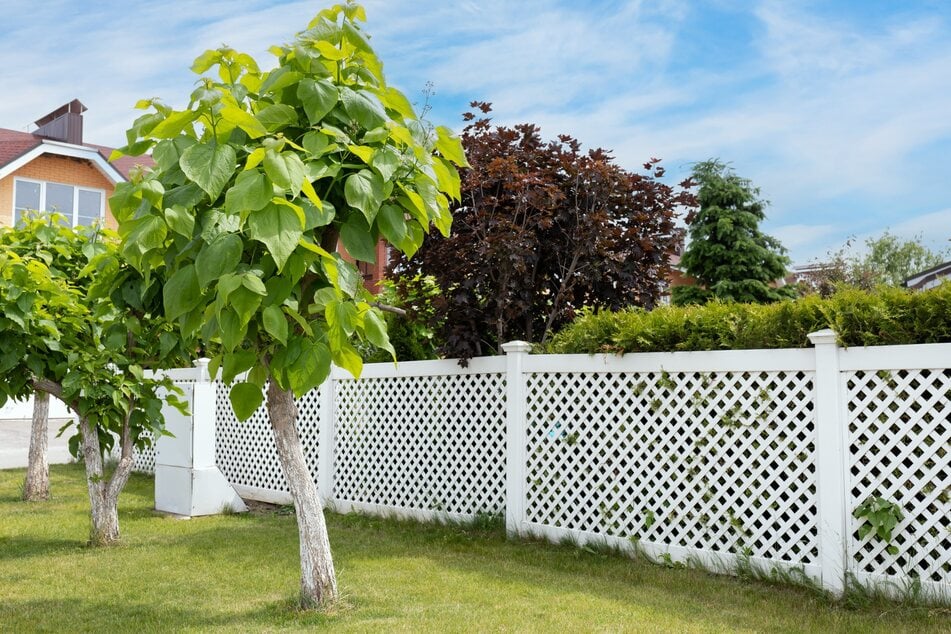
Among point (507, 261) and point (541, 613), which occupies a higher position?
point (507, 261)

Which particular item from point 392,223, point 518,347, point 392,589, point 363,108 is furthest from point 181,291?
point 518,347

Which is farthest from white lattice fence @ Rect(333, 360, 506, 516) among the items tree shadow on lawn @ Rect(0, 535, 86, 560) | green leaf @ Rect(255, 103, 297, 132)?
green leaf @ Rect(255, 103, 297, 132)

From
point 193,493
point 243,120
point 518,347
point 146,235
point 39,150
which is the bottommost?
point 193,493

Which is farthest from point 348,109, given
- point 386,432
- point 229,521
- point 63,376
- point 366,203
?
point 229,521

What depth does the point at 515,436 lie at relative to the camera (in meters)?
6.76

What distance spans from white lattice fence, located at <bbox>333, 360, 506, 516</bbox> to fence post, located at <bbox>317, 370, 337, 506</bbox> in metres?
0.06

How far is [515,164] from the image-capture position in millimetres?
7305

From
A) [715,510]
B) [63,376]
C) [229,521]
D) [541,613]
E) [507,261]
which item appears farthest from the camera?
[229,521]

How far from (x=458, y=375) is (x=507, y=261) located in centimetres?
116

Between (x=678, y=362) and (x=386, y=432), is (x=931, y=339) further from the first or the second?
(x=386, y=432)

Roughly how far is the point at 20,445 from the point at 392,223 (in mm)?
16514

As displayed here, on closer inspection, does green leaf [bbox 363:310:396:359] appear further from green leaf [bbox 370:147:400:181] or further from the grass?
the grass

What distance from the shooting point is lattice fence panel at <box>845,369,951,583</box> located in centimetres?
468

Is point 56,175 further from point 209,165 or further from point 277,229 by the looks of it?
point 277,229
